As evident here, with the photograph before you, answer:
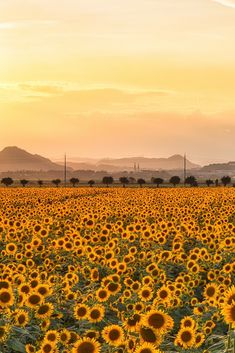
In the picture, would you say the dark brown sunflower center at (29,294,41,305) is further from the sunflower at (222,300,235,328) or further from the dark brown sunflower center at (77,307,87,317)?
the sunflower at (222,300,235,328)

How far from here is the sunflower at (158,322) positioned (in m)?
5.78

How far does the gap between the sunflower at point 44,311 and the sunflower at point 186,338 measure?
1.96 m

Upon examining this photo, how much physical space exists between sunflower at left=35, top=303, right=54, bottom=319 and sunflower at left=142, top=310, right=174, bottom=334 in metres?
1.89

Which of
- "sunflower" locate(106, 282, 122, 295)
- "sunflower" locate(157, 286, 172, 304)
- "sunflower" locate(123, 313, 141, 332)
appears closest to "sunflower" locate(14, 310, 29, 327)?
"sunflower" locate(123, 313, 141, 332)

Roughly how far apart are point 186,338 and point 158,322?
36 cm

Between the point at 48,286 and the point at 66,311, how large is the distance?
76cm

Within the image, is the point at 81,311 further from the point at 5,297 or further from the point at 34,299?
the point at 5,297

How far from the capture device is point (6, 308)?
7531mm

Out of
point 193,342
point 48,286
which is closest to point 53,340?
point 193,342

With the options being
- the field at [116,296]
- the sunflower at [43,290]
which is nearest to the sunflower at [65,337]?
the field at [116,296]

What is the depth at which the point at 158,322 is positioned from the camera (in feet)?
19.1

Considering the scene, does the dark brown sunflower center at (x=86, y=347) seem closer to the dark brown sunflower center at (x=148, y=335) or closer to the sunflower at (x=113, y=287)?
the dark brown sunflower center at (x=148, y=335)

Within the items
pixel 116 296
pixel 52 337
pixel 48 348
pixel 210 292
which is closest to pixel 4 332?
pixel 52 337

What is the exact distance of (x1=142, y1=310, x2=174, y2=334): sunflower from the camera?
5.78 meters
